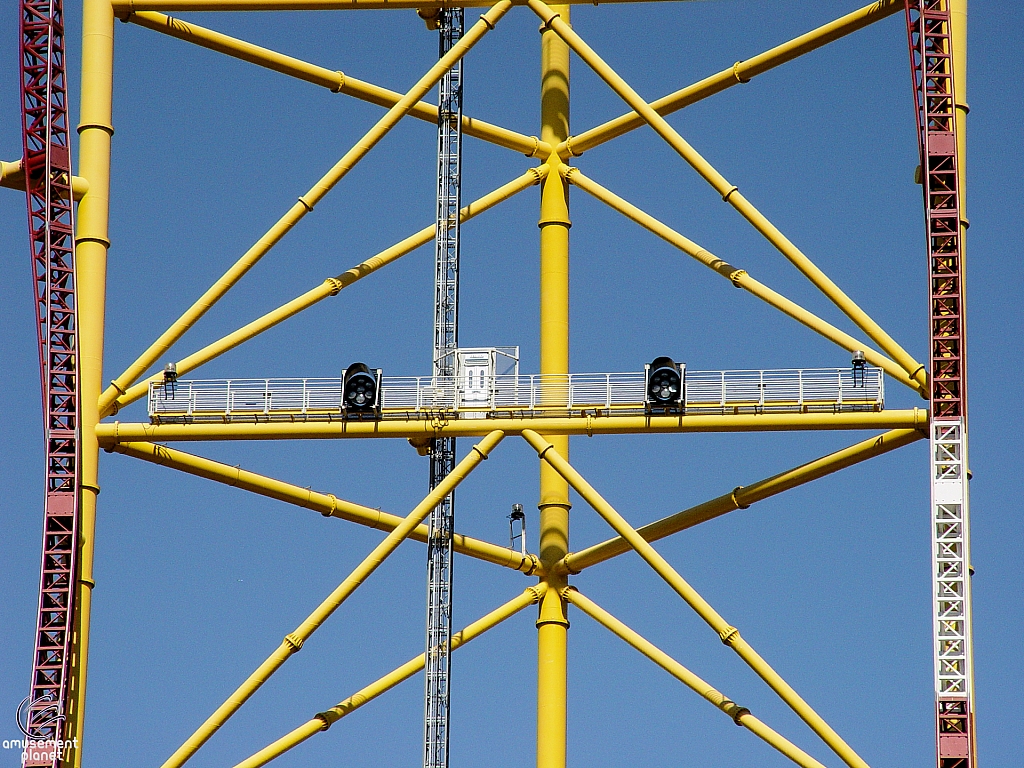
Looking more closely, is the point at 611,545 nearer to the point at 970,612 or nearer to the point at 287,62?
the point at 970,612

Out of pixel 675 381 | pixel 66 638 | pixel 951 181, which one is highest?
pixel 951 181

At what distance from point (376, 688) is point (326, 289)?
816 cm

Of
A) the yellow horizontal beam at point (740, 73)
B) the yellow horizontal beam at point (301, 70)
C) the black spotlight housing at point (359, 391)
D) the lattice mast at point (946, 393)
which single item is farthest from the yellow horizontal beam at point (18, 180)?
the lattice mast at point (946, 393)

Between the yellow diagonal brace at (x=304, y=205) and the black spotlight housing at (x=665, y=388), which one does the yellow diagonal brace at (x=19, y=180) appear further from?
the black spotlight housing at (x=665, y=388)

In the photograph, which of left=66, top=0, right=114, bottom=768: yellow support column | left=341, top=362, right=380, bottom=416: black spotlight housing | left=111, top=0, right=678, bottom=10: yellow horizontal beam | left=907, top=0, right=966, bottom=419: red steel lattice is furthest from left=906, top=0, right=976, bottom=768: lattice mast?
left=66, top=0, right=114, bottom=768: yellow support column

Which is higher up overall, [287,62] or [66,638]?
[287,62]

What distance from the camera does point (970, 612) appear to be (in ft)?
174

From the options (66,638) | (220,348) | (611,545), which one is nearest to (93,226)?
(220,348)

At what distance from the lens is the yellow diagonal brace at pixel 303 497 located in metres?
55.6

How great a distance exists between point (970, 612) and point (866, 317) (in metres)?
5.85

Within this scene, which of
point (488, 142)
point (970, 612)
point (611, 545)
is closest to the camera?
point (970, 612)

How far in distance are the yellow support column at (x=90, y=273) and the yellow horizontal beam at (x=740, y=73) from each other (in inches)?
386

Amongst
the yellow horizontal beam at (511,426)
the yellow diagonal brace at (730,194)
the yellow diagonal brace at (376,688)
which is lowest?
the yellow diagonal brace at (376,688)

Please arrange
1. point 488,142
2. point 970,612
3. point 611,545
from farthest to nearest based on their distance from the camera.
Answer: point 488,142, point 611,545, point 970,612
